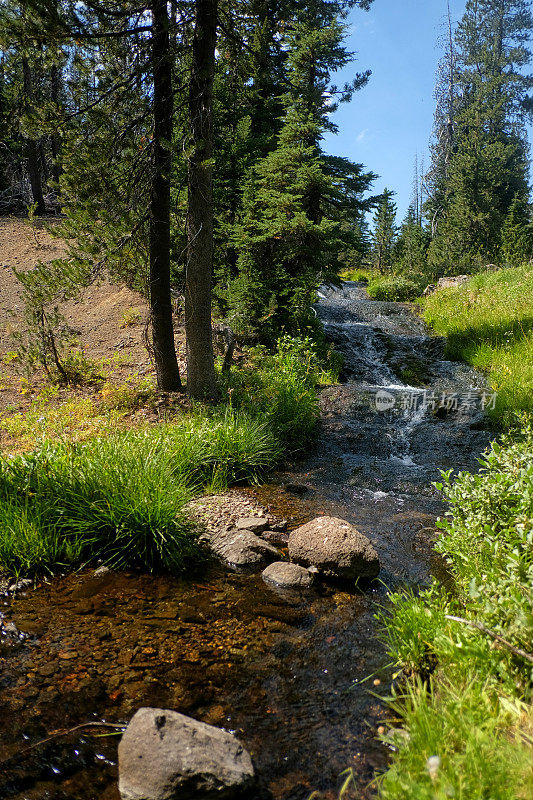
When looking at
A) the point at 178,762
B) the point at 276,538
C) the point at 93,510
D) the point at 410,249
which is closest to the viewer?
the point at 178,762

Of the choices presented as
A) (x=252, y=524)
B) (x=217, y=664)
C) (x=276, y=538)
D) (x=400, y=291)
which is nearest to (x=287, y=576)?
(x=276, y=538)

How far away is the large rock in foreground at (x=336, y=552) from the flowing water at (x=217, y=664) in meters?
0.16

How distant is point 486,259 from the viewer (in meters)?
22.2

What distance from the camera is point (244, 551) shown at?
462 centimetres

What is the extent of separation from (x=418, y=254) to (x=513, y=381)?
18.2m

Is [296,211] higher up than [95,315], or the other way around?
[296,211]

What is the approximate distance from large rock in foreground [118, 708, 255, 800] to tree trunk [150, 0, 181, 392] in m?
6.38

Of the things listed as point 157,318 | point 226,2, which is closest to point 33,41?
point 226,2

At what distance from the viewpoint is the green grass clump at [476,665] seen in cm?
179

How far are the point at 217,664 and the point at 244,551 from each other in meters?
1.41

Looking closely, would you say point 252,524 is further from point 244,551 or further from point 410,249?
point 410,249

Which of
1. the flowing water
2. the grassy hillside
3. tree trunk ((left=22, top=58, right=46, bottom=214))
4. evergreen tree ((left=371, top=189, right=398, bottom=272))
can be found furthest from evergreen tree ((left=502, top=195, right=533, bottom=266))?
tree trunk ((left=22, top=58, right=46, bottom=214))

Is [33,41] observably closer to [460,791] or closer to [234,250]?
[234,250]

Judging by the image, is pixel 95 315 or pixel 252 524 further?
pixel 95 315
